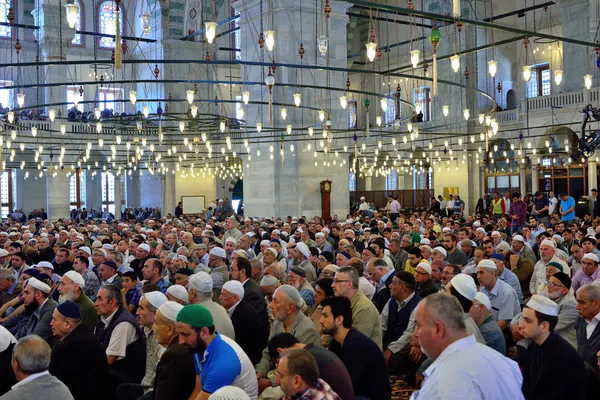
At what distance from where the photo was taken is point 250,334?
5.14m

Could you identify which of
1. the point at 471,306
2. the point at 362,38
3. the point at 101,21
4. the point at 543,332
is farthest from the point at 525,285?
the point at 101,21

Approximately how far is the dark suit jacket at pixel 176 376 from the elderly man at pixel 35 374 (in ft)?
1.56

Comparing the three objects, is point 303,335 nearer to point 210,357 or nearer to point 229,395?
point 210,357

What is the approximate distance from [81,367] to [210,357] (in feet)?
3.55

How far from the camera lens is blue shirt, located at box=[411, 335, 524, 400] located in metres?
2.21

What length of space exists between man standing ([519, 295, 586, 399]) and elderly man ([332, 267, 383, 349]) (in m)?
1.21

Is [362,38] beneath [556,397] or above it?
above

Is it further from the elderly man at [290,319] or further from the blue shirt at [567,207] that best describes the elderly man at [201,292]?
the blue shirt at [567,207]

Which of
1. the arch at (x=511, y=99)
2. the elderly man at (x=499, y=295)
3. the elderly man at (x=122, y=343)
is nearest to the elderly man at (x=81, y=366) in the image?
the elderly man at (x=122, y=343)

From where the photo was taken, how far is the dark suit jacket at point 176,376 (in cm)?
358

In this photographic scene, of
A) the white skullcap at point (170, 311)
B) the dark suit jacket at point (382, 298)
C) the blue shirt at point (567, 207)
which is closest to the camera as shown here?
the white skullcap at point (170, 311)

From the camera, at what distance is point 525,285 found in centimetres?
837

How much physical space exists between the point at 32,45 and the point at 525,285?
91.4ft

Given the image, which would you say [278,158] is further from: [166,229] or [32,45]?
[32,45]
